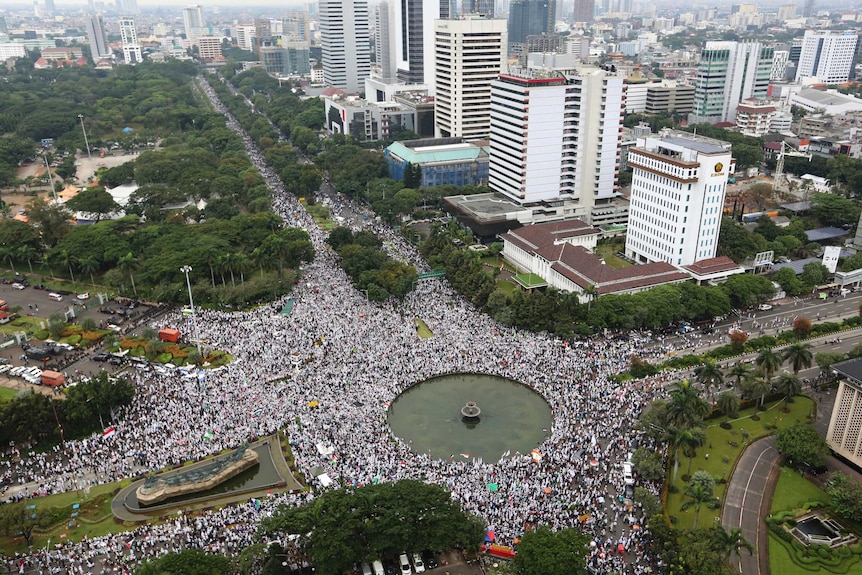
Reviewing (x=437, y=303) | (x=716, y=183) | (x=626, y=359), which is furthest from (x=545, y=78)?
(x=626, y=359)

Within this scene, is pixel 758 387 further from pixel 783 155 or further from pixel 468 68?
pixel 468 68

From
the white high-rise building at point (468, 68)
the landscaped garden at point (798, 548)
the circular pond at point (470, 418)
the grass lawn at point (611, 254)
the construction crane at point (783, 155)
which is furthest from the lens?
the white high-rise building at point (468, 68)

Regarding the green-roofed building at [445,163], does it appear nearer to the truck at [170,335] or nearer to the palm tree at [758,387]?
the truck at [170,335]

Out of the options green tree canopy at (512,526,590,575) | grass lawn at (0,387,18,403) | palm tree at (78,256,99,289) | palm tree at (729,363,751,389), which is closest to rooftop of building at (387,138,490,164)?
palm tree at (78,256,99,289)

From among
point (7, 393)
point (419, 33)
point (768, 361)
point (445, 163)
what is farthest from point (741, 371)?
point (419, 33)

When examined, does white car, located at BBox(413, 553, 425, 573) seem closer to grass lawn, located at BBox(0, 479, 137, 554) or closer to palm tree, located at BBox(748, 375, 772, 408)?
grass lawn, located at BBox(0, 479, 137, 554)

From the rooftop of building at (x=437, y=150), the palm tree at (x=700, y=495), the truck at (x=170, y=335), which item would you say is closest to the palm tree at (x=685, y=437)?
the palm tree at (x=700, y=495)
